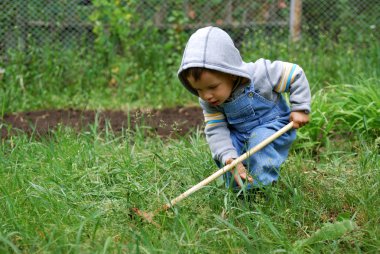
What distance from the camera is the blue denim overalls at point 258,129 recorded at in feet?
10.1

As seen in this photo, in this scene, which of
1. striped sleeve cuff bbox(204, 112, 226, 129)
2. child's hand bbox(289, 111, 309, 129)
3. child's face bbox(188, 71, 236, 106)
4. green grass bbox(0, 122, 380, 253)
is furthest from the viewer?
striped sleeve cuff bbox(204, 112, 226, 129)

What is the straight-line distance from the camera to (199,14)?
7012 mm

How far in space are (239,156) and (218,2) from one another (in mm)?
4171

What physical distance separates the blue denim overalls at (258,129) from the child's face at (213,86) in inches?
4.9

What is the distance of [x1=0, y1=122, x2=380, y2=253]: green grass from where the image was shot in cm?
252

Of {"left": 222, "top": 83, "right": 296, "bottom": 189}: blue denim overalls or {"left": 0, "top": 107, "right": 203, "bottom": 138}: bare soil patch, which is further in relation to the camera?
{"left": 0, "top": 107, "right": 203, "bottom": 138}: bare soil patch

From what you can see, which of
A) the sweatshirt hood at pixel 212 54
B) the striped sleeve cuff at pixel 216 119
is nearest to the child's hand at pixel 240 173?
the striped sleeve cuff at pixel 216 119

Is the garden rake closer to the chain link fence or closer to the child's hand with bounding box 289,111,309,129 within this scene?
the child's hand with bounding box 289,111,309,129

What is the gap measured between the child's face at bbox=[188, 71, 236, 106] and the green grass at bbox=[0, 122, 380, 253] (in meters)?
0.44

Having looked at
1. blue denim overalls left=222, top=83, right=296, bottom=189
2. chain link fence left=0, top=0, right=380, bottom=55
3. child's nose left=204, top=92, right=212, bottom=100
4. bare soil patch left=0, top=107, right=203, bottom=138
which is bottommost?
bare soil patch left=0, top=107, right=203, bottom=138

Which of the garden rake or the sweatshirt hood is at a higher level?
the sweatshirt hood

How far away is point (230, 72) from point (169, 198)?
68 cm

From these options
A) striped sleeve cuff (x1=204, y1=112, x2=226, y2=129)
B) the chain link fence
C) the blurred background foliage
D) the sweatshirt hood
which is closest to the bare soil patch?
the blurred background foliage

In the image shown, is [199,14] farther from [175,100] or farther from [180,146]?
[180,146]
